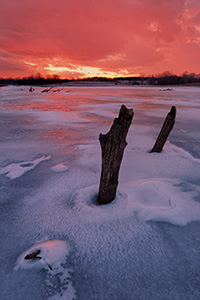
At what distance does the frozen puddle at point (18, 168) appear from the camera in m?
3.95

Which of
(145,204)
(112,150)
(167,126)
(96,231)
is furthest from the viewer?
(167,126)

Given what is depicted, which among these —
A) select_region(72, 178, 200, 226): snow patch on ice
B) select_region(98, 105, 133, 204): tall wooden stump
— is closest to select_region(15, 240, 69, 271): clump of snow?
select_region(72, 178, 200, 226): snow patch on ice

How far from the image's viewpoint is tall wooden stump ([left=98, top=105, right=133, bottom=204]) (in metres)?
2.35

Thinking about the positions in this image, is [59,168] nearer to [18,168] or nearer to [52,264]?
[18,168]

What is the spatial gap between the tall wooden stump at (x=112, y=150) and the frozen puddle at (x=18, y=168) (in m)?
2.22

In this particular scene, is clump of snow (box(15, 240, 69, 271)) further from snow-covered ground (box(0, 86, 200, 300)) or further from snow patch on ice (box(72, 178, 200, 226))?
snow patch on ice (box(72, 178, 200, 226))

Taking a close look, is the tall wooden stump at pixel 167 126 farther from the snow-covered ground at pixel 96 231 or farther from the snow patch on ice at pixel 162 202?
the snow patch on ice at pixel 162 202

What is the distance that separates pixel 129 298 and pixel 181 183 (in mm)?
2569

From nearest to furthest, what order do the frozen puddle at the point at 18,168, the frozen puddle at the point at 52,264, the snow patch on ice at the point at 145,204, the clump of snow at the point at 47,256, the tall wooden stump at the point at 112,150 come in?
the frozen puddle at the point at 52,264, the clump of snow at the point at 47,256, the tall wooden stump at the point at 112,150, the snow patch on ice at the point at 145,204, the frozen puddle at the point at 18,168

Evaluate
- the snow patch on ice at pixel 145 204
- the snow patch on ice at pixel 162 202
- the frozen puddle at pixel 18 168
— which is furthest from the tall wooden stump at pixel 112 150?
the frozen puddle at pixel 18 168

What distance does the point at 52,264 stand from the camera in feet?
6.36

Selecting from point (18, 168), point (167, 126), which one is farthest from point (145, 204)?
point (18, 168)

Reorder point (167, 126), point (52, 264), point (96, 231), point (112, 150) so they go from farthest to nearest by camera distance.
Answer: point (167, 126), point (112, 150), point (96, 231), point (52, 264)

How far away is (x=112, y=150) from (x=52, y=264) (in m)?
1.61
